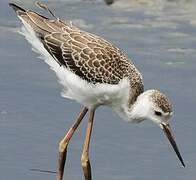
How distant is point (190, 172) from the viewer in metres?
9.84

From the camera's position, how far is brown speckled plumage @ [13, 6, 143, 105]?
9695 mm

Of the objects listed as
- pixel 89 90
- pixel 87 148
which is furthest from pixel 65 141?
pixel 89 90

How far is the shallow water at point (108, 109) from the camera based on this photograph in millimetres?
9969

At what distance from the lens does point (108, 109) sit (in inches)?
440

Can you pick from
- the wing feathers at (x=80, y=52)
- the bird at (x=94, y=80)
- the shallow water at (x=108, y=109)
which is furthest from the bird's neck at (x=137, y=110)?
the shallow water at (x=108, y=109)

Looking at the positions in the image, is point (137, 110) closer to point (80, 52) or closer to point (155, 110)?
point (155, 110)

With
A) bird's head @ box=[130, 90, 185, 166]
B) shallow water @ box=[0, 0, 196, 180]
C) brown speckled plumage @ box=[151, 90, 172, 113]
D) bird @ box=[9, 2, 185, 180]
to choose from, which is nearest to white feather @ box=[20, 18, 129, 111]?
bird @ box=[9, 2, 185, 180]

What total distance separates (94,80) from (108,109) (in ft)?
5.05

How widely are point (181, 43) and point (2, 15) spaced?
7.37 feet

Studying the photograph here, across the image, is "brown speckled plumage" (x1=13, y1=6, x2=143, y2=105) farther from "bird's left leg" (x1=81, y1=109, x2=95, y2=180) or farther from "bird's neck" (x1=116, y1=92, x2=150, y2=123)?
"bird's left leg" (x1=81, y1=109, x2=95, y2=180)

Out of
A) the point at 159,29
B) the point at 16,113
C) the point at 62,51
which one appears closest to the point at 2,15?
the point at 159,29

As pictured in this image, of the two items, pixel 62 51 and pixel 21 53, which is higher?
pixel 62 51

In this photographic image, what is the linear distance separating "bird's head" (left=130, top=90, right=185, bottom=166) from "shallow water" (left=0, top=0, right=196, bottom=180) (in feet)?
1.21

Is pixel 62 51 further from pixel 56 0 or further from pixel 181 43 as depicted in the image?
pixel 56 0
